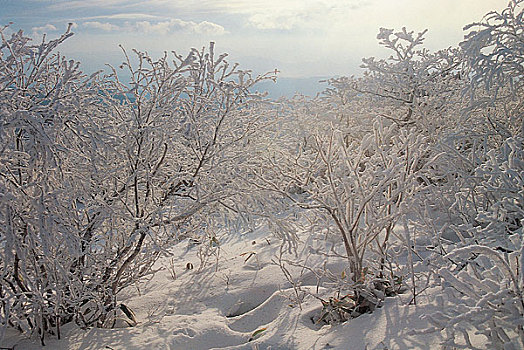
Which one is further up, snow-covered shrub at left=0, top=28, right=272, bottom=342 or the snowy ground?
snow-covered shrub at left=0, top=28, right=272, bottom=342

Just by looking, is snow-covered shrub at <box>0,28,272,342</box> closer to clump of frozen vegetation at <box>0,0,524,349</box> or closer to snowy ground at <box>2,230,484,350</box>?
clump of frozen vegetation at <box>0,0,524,349</box>

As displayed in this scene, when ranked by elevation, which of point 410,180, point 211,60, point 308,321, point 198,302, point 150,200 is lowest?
point 198,302

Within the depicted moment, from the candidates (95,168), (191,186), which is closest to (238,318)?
(191,186)

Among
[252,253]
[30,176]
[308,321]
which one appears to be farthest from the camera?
[252,253]

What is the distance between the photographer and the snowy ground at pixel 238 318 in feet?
8.04

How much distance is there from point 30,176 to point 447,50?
509cm

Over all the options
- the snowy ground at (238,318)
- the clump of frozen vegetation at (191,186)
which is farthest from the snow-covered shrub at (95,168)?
the snowy ground at (238,318)

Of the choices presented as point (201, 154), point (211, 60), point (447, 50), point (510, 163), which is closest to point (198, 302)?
point (201, 154)

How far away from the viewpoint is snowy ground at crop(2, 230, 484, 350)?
2449 mm

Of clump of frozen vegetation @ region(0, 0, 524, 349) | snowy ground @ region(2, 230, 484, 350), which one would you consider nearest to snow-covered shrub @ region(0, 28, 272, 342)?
clump of frozen vegetation @ region(0, 0, 524, 349)

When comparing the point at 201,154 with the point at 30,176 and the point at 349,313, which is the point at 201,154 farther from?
the point at 349,313

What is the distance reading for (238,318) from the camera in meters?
3.43

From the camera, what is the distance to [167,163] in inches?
133

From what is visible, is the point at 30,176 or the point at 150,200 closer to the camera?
the point at 30,176
